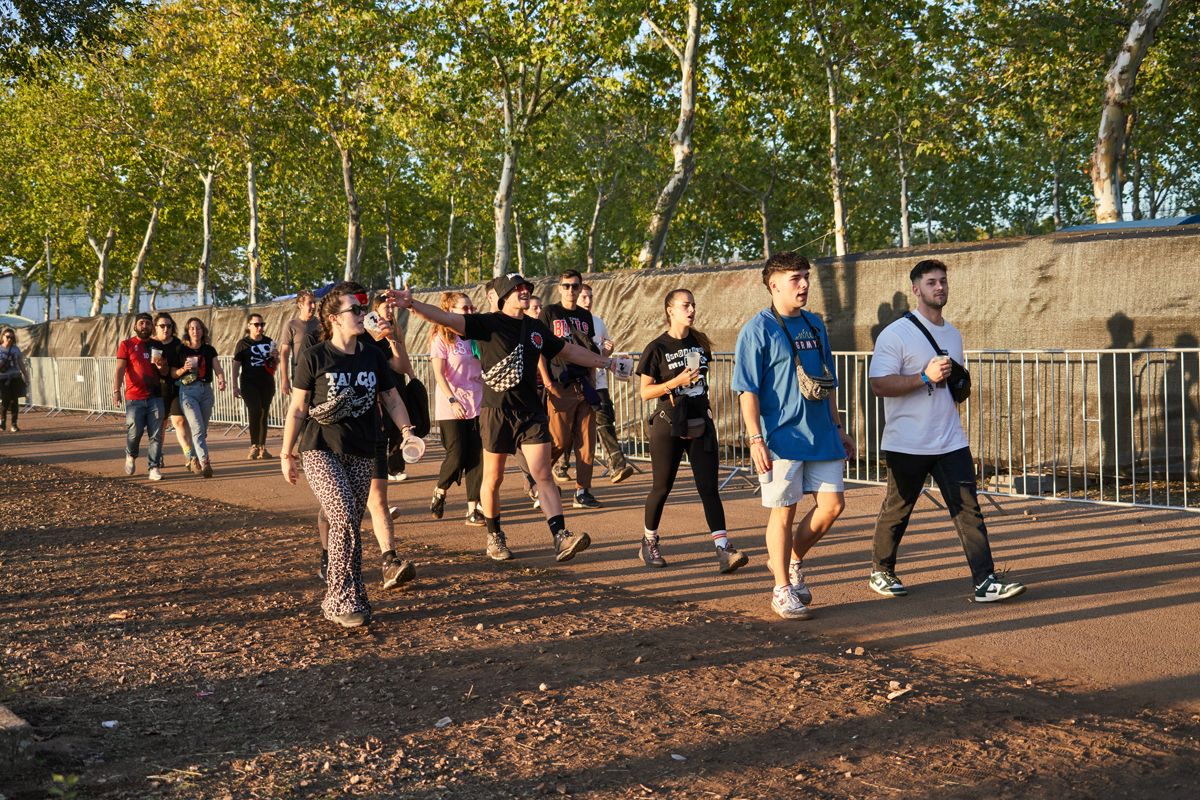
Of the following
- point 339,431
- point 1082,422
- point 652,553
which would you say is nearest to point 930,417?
point 652,553

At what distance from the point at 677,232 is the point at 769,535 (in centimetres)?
5165

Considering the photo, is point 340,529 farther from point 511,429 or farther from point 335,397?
point 511,429

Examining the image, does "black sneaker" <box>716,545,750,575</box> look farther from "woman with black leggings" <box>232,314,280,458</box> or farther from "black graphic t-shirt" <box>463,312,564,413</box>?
"woman with black leggings" <box>232,314,280,458</box>

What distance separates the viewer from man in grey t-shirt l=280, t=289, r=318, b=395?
1170 centimetres

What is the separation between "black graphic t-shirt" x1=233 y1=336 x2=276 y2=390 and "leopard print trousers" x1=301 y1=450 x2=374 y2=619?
8.19m

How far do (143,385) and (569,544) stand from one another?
737cm

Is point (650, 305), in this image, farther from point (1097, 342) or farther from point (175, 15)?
point (175, 15)

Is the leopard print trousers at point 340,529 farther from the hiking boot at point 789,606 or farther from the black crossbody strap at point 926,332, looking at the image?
the black crossbody strap at point 926,332

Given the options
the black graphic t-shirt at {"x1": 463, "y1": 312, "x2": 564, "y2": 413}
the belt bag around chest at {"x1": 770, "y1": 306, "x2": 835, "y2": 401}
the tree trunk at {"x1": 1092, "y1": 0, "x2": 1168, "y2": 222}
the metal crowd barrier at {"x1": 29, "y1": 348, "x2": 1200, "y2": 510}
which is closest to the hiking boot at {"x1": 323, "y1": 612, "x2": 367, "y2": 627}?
the black graphic t-shirt at {"x1": 463, "y1": 312, "x2": 564, "y2": 413}

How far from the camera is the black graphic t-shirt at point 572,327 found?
9852mm

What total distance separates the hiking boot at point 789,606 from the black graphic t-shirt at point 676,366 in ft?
5.26

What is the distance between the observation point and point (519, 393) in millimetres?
7727

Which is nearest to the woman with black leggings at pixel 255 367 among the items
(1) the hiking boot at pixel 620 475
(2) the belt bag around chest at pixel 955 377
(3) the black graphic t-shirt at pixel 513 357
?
→ (1) the hiking boot at pixel 620 475

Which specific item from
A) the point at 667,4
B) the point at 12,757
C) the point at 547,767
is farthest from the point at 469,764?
the point at 667,4
